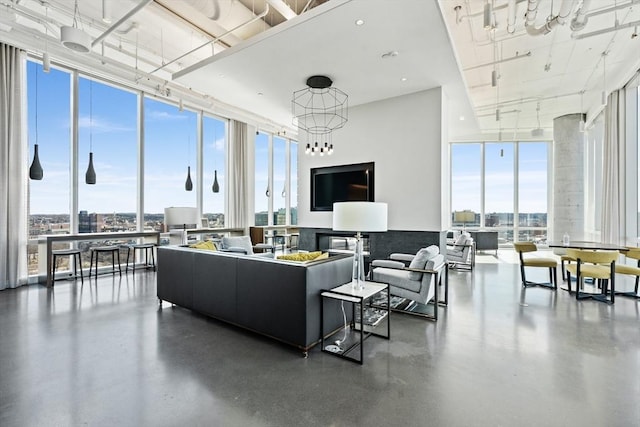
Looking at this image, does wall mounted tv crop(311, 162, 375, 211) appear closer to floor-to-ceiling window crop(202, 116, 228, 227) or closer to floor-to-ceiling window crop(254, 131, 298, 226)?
floor-to-ceiling window crop(202, 116, 228, 227)

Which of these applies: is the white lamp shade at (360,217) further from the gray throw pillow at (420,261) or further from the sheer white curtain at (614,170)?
the sheer white curtain at (614,170)

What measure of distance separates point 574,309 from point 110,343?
5648 millimetres

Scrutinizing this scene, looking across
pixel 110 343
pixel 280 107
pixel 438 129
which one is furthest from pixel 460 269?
pixel 110 343

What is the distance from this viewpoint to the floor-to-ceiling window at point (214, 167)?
27.8 ft

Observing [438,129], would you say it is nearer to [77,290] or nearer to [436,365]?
[436,365]

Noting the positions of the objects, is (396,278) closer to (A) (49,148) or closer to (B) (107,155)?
(B) (107,155)

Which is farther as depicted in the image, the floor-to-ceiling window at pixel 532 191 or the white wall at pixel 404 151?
the floor-to-ceiling window at pixel 532 191

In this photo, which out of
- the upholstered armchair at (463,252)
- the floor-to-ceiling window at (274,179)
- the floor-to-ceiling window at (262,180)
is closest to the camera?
the upholstered armchair at (463,252)

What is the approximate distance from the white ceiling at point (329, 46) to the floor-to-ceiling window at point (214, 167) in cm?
152

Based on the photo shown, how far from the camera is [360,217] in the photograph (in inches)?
112

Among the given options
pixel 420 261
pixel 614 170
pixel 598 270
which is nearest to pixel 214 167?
pixel 420 261

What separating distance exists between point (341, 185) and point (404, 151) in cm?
157

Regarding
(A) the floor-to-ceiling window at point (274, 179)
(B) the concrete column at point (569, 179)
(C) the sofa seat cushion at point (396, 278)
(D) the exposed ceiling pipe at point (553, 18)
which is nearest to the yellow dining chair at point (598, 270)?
(C) the sofa seat cushion at point (396, 278)

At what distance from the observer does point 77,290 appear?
16.4ft
